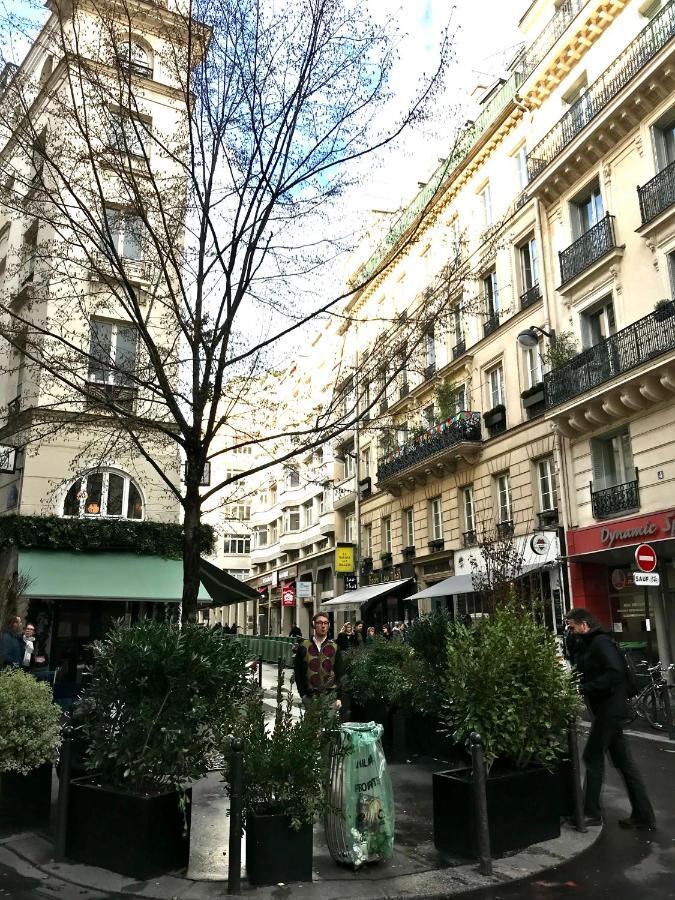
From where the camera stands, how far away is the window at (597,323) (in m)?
19.5

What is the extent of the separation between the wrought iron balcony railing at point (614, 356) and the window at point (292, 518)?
29.9m

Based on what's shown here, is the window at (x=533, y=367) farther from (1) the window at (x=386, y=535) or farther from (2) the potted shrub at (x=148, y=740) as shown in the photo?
(2) the potted shrub at (x=148, y=740)

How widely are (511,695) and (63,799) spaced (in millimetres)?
3601

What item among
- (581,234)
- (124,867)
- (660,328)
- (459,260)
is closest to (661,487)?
(660,328)

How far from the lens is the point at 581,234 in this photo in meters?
21.1

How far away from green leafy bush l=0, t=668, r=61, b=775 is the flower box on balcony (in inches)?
716

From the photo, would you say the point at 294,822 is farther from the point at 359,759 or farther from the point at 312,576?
the point at 312,576

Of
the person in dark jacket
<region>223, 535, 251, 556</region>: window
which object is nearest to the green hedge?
the person in dark jacket

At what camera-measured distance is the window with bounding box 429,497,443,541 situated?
2765cm

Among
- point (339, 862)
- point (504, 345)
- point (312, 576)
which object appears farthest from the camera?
point (312, 576)

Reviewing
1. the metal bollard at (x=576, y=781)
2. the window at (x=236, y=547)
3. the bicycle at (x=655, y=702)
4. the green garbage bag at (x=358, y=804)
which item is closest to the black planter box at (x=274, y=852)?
the green garbage bag at (x=358, y=804)

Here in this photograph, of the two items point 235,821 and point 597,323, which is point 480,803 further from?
point 597,323

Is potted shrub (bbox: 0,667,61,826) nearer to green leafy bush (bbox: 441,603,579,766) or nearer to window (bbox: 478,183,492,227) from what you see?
green leafy bush (bbox: 441,603,579,766)

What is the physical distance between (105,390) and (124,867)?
6901 millimetres
